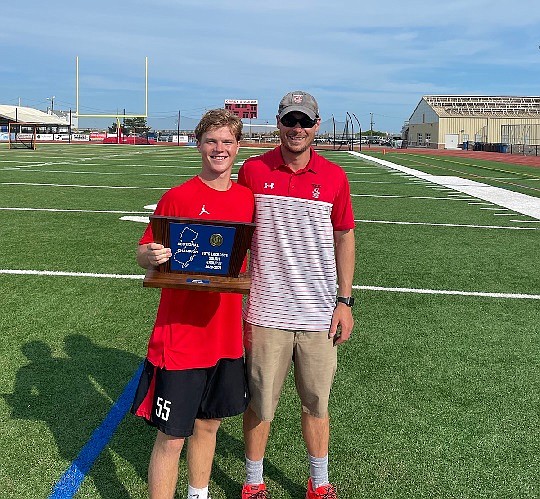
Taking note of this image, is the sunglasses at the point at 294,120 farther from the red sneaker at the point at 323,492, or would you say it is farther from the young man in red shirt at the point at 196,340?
the red sneaker at the point at 323,492

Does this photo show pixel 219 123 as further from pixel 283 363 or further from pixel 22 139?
pixel 22 139

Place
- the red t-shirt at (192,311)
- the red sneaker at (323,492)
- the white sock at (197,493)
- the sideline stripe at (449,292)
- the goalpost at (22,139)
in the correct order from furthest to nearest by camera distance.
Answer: the goalpost at (22,139) < the sideline stripe at (449,292) < the red sneaker at (323,492) < the white sock at (197,493) < the red t-shirt at (192,311)

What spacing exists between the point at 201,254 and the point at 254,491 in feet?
3.68

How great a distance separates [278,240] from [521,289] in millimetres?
4291

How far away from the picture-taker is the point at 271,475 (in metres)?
2.84

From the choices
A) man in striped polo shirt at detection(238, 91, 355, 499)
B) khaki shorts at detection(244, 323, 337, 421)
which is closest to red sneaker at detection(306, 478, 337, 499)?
man in striped polo shirt at detection(238, 91, 355, 499)

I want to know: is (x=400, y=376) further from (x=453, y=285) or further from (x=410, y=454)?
(x=453, y=285)

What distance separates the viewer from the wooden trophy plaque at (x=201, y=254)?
2.12 metres

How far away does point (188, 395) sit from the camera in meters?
2.26

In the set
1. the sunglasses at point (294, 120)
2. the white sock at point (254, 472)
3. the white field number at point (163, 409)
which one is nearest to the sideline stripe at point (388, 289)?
the white sock at point (254, 472)

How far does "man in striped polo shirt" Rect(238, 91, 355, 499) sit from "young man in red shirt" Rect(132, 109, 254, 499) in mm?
151

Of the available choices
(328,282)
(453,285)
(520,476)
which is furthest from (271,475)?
(453,285)

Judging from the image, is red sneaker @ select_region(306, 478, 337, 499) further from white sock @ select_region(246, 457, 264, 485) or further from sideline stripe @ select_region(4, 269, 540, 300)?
sideline stripe @ select_region(4, 269, 540, 300)

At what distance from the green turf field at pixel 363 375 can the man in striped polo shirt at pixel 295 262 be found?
578 millimetres
